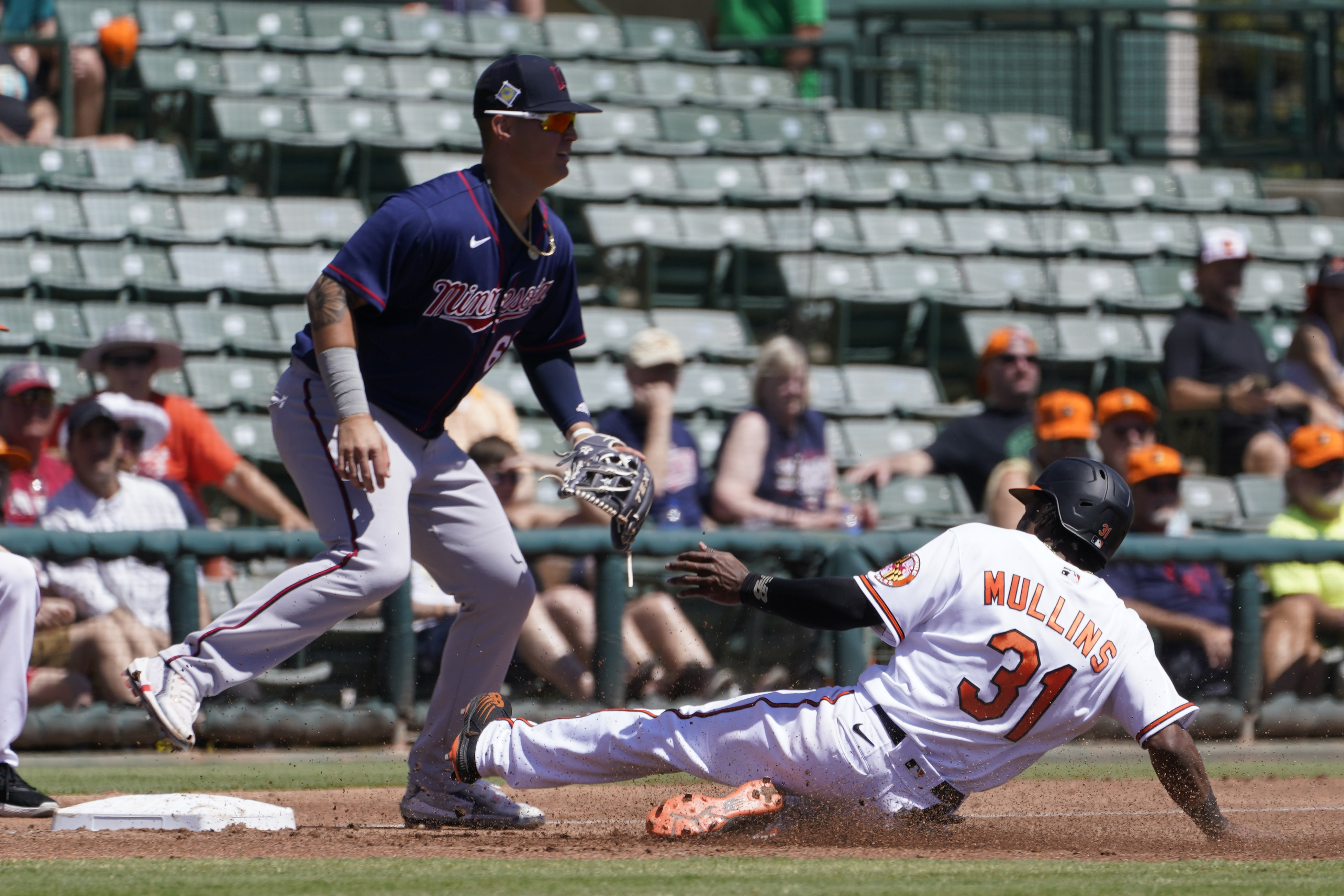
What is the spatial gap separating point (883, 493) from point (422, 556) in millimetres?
3308

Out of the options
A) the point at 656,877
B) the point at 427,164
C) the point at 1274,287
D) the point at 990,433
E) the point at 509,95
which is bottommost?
the point at 656,877

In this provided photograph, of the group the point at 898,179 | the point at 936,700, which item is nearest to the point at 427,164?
the point at 898,179

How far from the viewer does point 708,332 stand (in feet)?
28.8

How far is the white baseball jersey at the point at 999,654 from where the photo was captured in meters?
3.52

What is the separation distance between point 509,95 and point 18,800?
2098 mm

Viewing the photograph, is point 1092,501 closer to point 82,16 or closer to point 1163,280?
point 1163,280

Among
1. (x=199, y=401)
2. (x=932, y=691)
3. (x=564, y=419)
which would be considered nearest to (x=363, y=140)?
(x=199, y=401)

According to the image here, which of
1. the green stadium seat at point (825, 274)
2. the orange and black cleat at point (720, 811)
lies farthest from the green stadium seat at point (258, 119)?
the orange and black cleat at point (720, 811)

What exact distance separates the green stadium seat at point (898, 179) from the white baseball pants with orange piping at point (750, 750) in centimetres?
679

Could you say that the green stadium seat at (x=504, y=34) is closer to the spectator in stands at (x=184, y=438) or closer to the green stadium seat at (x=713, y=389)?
the green stadium seat at (x=713, y=389)

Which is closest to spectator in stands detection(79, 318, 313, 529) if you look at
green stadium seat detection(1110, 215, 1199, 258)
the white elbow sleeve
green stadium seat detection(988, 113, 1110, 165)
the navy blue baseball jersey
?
the navy blue baseball jersey

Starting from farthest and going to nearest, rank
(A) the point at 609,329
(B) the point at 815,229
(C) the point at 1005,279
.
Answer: (B) the point at 815,229
(C) the point at 1005,279
(A) the point at 609,329

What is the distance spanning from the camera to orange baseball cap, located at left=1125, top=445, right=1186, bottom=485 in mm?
6500

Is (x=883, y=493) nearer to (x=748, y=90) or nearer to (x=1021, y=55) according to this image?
Answer: (x=748, y=90)
